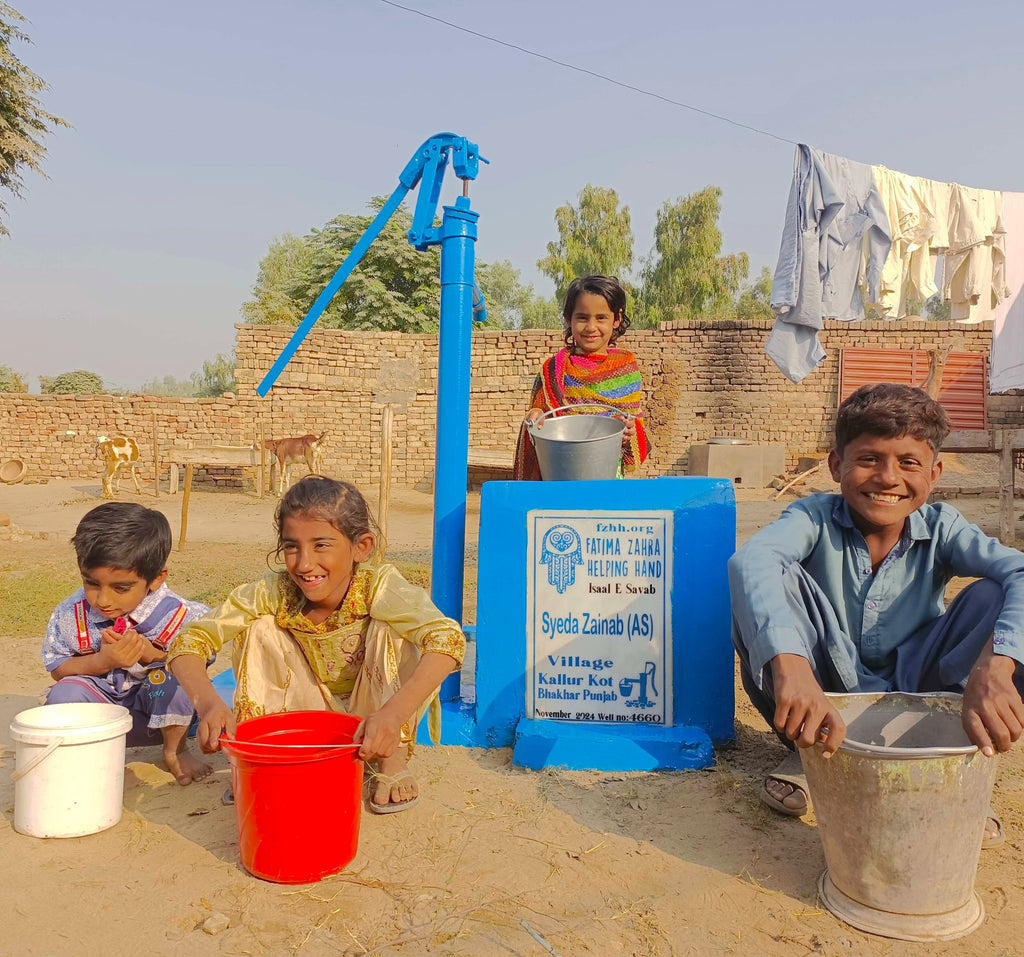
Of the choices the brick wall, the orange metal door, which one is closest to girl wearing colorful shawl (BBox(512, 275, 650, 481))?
the brick wall

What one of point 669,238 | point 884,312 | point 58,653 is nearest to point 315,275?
point 669,238

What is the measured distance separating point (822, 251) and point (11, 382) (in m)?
26.5

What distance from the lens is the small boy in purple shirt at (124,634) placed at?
92.4 inches

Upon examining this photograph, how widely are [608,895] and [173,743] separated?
55.5 inches

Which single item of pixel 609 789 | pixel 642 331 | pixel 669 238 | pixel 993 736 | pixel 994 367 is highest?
pixel 669 238

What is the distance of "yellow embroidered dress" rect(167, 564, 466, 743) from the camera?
7.15 ft

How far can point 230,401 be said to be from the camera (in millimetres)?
15953

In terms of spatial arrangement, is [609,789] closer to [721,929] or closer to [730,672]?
[730,672]

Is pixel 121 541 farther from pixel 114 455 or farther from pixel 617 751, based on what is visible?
pixel 114 455

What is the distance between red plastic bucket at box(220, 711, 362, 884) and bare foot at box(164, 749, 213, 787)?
643 mm

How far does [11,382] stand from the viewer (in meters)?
25.6

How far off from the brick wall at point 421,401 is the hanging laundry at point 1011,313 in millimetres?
6322

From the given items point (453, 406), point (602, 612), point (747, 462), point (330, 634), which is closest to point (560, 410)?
point (453, 406)

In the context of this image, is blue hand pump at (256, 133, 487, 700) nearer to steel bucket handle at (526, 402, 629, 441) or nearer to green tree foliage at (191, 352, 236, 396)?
steel bucket handle at (526, 402, 629, 441)
